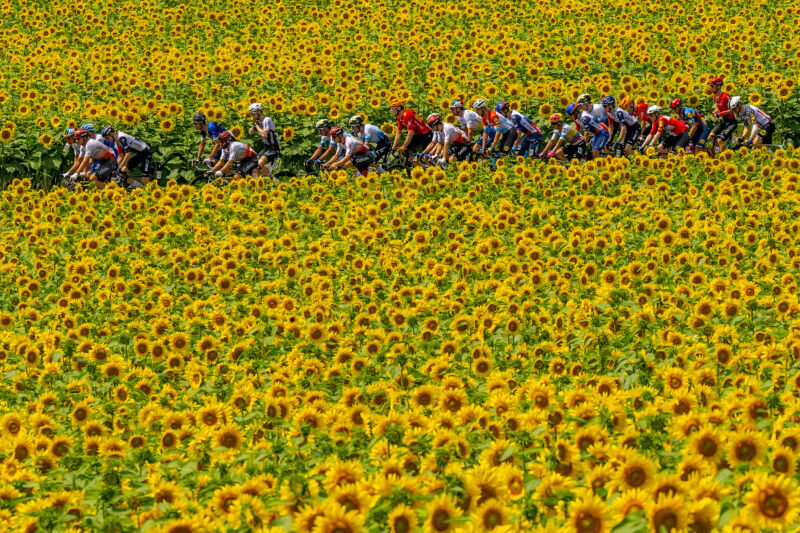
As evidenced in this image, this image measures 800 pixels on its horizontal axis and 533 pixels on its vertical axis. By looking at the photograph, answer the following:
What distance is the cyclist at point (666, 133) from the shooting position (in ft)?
58.7

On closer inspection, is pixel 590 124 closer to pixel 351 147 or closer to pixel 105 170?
pixel 351 147

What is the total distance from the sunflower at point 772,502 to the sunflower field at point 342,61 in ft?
54.1

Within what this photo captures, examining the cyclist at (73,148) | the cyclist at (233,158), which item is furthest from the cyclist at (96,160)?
the cyclist at (233,158)

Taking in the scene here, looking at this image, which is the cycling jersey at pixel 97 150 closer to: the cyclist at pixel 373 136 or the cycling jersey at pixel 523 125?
the cyclist at pixel 373 136

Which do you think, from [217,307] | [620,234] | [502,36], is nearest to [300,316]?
[217,307]

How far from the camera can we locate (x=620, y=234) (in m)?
11.9

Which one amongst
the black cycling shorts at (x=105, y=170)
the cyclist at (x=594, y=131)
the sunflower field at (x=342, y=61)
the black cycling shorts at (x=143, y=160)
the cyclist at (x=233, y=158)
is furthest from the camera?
the sunflower field at (x=342, y=61)

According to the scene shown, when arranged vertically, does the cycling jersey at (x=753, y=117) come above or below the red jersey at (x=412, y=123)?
above

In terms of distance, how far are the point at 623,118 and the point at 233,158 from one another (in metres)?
8.05

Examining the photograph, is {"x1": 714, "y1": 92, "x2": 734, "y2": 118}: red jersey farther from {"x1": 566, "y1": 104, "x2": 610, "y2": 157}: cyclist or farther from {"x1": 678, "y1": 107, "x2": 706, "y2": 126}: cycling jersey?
{"x1": 566, "y1": 104, "x2": 610, "y2": 157}: cyclist

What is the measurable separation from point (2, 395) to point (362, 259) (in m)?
4.76

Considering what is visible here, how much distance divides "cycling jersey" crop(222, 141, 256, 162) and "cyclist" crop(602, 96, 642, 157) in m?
7.51

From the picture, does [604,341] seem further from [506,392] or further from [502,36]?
[502,36]

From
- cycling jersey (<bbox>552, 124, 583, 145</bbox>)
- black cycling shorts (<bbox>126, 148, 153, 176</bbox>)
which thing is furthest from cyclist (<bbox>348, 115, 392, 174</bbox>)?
black cycling shorts (<bbox>126, 148, 153, 176</bbox>)
